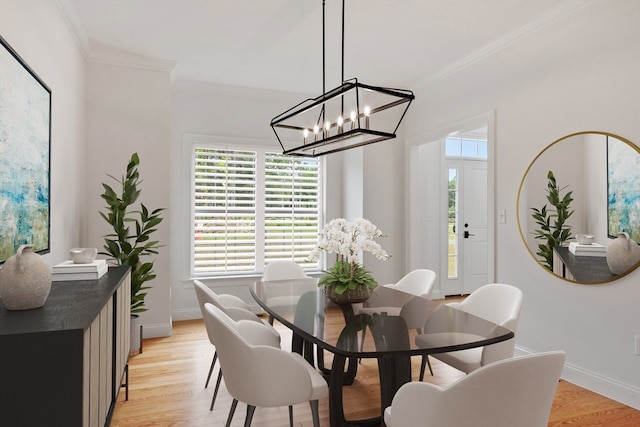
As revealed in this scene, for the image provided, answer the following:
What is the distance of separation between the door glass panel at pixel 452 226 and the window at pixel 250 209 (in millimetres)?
2078

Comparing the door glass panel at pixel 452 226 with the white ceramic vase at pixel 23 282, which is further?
the door glass panel at pixel 452 226

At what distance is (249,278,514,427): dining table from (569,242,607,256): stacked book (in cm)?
135

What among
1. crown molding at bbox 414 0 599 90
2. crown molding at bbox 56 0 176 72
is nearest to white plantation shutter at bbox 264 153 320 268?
crown molding at bbox 56 0 176 72

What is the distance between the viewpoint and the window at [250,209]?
5.02 metres

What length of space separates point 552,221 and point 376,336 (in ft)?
7.14

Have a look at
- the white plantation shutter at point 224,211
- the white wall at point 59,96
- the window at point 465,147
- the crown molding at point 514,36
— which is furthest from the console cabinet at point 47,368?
the window at point 465,147

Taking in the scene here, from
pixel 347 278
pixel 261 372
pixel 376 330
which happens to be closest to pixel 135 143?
pixel 347 278

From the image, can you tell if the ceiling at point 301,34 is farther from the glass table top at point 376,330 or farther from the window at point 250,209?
the glass table top at point 376,330

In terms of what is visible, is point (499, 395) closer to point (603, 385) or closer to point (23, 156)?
point (603, 385)

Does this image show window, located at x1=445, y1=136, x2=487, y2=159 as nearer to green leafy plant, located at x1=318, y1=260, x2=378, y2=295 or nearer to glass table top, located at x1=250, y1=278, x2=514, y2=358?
glass table top, located at x1=250, y1=278, x2=514, y2=358

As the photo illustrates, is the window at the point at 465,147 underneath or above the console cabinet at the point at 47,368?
above

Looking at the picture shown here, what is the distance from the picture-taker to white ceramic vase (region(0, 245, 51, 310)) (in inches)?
59.0

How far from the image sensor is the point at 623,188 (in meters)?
2.81

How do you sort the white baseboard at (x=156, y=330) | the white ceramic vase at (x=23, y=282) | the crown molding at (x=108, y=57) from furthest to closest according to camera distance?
the white baseboard at (x=156, y=330) → the crown molding at (x=108, y=57) → the white ceramic vase at (x=23, y=282)
